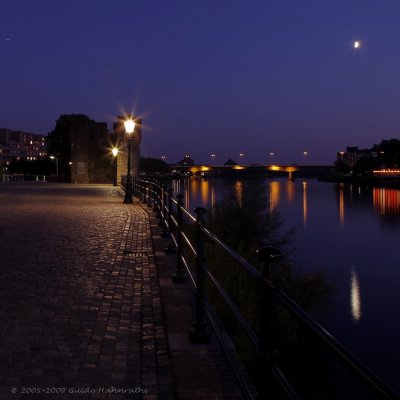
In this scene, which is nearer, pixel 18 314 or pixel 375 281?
pixel 18 314

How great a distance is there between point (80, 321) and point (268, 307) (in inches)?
137

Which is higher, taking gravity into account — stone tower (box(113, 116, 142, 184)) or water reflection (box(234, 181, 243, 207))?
stone tower (box(113, 116, 142, 184))

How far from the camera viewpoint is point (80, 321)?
5.89 metres

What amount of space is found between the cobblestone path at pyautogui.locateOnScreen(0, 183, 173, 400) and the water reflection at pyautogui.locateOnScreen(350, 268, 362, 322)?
11.6m

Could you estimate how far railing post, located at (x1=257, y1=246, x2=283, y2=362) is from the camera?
2.82 m

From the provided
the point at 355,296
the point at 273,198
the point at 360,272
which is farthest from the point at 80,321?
the point at 273,198

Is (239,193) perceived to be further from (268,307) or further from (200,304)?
(268,307)

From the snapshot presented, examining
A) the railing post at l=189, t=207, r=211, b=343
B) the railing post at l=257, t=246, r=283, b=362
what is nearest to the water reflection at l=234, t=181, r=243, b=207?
the railing post at l=189, t=207, r=211, b=343

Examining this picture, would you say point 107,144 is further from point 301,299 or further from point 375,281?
point 301,299

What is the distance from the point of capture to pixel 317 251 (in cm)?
3428

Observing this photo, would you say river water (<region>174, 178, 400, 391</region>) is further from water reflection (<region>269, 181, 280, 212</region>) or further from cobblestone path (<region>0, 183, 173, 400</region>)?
cobblestone path (<region>0, 183, 173, 400</region>)

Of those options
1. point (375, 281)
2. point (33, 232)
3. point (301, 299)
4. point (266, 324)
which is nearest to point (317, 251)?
point (375, 281)

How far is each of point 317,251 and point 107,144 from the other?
106 feet

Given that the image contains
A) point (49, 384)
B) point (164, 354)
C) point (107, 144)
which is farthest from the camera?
point (107, 144)
